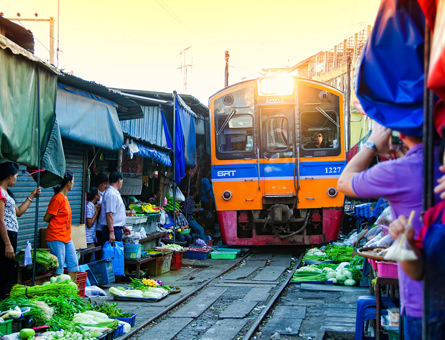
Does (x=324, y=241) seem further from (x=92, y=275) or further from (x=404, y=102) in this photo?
(x=404, y=102)

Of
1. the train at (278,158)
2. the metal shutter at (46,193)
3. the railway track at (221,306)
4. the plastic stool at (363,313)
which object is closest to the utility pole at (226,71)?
the train at (278,158)

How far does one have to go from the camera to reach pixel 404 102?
2.23 meters

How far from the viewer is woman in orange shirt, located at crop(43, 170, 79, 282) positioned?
21.7 feet

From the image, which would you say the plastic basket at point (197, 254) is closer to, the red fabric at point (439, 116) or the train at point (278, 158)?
the train at point (278, 158)

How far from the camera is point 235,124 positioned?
37.4 feet

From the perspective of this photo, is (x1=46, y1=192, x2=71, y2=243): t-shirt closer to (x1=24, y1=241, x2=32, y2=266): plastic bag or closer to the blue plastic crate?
(x1=24, y1=241, x2=32, y2=266): plastic bag

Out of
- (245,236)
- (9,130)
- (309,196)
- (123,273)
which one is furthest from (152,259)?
(9,130)

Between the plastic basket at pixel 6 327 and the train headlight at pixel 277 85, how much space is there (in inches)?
304

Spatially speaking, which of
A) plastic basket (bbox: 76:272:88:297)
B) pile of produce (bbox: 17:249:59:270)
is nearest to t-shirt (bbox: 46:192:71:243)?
pile of produce (bbox: 17:249:59:270)

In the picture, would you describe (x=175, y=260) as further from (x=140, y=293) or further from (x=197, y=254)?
(x=140, y=293)

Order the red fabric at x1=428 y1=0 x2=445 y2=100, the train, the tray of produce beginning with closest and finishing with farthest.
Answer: the red fabric at x1=428 y1=0 x2=445 y2=100
the tray of produce
the train

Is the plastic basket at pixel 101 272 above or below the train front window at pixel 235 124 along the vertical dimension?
below

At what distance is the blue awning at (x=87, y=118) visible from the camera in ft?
23.6

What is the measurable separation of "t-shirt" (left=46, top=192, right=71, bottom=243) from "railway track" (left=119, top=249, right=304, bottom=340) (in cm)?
142
